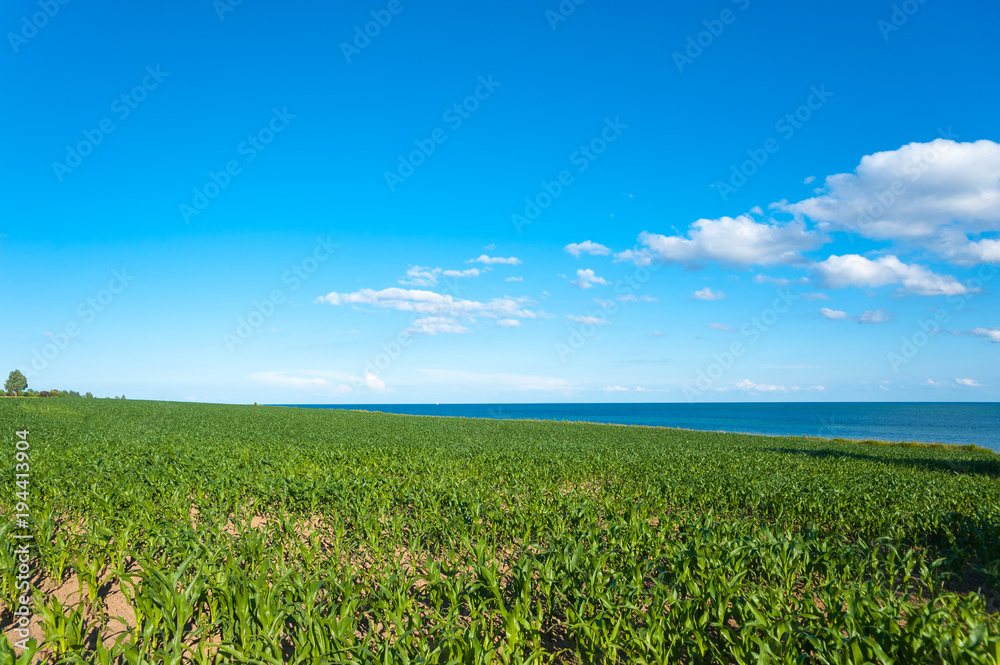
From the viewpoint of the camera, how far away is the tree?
375 ft

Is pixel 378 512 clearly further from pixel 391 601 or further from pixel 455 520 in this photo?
pixel 391 601

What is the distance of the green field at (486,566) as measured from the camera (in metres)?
4.75

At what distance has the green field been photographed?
15.6ft

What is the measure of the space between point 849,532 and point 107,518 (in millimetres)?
14647

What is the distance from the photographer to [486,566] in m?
5.93

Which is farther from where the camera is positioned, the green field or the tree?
the tree

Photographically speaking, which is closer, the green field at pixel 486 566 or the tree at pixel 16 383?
the green field at pixel 486 566

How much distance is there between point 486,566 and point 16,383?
163 m

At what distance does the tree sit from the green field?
476 ft

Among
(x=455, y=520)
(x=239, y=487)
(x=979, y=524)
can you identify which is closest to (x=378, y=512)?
(x=455, y=520)

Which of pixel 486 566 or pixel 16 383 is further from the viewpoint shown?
pixel 16 383

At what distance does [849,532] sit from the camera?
9867 mm

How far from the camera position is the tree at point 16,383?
11419cm

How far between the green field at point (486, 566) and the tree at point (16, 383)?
476 ft
